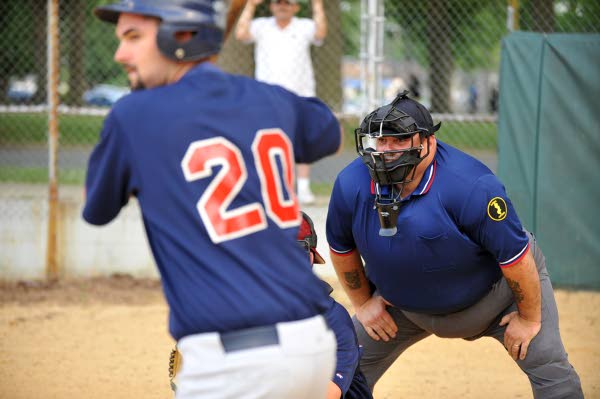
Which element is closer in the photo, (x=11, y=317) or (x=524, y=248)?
(x=524, y=248)

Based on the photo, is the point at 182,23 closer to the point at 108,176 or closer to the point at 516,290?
the point at 108,176

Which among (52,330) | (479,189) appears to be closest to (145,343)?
(52,330)

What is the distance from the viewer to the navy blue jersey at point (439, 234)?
13.7ft

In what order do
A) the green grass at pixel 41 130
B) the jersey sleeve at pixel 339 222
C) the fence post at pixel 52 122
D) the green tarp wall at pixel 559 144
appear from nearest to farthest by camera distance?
the jersey sleeve at pixel 339 222 → the green tarp wall at pixel 559 144 → the fence post at pixel 52 122 → the green grass at pixel 41 130

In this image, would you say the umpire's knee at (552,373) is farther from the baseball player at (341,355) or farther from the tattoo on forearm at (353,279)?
the tattoo on forearm at (353,279)

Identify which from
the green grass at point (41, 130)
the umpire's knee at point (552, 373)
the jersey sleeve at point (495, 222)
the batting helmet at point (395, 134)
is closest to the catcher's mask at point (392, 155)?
the batting helmet at point (395, 134)

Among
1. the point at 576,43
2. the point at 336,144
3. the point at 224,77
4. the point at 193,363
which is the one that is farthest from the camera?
the point at 576,43

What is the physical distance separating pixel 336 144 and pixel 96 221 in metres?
0.86

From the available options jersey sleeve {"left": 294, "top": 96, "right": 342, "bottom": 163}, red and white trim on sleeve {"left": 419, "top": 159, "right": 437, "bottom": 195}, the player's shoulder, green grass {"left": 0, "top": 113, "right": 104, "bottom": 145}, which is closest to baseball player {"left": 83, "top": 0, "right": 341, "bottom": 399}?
jersey sleeve {"left": 294, "top": 96, "right": 342, "bottom": 163}

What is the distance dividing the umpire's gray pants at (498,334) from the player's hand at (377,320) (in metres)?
0.06

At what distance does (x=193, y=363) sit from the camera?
8.59ft

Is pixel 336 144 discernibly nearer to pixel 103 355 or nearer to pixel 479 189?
pixel 479 189

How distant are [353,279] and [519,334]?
976mm

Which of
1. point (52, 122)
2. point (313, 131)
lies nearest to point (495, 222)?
point (313, 131)
